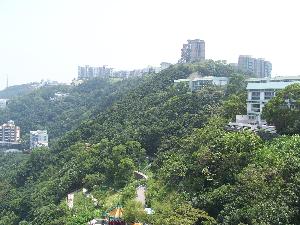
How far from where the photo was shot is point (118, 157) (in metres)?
25.9

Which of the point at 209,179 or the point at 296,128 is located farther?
the point at 296,128

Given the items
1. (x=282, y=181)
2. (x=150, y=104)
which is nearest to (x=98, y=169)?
(x=150, y=104)

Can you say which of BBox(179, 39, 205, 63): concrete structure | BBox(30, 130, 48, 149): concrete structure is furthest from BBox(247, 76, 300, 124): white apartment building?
BBox(30, 130, 48, 149): concrete structure

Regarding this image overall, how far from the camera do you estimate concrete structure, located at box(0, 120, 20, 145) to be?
73.1 m

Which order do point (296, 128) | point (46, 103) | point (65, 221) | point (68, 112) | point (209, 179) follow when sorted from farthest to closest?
point (46, 103) < point (68, 112) < point (65, 221) < point (296, 128) < point (209, 179)

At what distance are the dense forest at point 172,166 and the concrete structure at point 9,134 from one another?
22.4 m

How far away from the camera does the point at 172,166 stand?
19.1 meters

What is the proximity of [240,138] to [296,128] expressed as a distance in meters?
3.16

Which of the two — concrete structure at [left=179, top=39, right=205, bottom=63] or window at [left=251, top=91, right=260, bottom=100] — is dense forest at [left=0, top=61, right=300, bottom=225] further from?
concrete structure at [left=179, top=39, right=205, bottom=63]

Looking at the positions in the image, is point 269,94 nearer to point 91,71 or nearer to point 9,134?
point 9,134

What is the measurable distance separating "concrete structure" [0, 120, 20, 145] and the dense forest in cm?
2235

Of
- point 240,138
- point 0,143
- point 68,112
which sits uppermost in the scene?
point 240,138

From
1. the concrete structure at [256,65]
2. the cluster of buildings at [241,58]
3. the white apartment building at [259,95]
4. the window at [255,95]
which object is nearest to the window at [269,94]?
the white apartment building at [259,95]

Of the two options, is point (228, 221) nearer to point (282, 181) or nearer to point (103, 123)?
point (282, 181)
